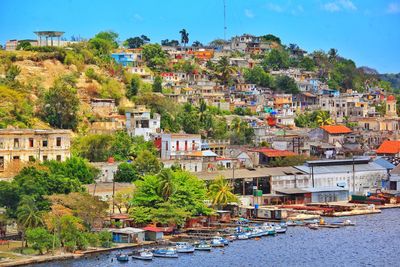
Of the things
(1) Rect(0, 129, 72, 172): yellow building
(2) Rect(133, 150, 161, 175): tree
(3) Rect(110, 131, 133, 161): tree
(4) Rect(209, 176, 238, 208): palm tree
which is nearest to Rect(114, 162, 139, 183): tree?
(2) Rect(133, 150, 161, 175): tree

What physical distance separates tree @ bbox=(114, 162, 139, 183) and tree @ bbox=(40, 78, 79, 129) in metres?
11.8

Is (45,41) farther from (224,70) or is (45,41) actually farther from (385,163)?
(385,163)

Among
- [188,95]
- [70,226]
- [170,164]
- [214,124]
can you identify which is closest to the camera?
[70,226]

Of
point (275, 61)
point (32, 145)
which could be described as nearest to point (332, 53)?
point (275, 61)

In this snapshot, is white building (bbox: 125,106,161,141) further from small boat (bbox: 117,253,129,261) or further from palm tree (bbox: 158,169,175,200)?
small boat (bbox: 117,253,129,261)

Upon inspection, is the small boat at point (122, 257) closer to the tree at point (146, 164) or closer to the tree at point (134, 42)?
the tree at point (146, 164)

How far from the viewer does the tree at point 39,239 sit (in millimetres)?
44031

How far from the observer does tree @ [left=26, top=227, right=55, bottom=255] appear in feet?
144

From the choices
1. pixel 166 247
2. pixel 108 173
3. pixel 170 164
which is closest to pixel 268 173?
pixel 170 164

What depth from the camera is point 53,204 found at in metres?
48.2

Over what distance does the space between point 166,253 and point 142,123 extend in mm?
29056

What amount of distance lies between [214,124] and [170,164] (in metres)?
16.5

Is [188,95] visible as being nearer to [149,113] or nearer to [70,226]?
[149,113]

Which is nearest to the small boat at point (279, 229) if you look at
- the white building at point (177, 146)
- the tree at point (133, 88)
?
the white building at point (177, 146)
